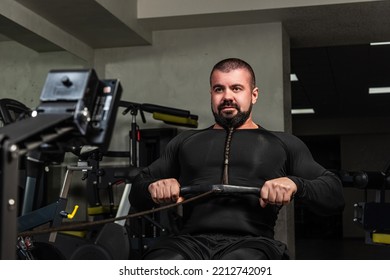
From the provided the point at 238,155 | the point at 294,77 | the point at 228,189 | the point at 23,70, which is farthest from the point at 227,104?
the point at 294,77

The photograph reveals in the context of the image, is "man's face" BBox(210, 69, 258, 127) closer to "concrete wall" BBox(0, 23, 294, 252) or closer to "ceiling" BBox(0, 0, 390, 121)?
"ceiling" BBox(0, 0, 390, 121)

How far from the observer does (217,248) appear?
156 cm

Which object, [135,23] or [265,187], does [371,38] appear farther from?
[265,187]

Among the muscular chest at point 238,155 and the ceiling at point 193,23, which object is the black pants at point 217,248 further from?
the ceiling at point 193,23

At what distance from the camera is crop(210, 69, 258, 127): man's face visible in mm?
1762

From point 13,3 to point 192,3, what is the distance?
1367 mm

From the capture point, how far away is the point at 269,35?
4812 mm

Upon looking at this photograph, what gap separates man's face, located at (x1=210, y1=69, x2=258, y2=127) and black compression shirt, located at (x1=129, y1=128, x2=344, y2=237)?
0.19 ft

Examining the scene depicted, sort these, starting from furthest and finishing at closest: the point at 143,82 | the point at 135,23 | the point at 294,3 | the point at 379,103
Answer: the point at 379,103, the point at 143,82, the point at 135,23, the point at 294,3

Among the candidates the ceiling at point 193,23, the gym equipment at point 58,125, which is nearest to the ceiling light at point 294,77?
the ceiling at point 193,23

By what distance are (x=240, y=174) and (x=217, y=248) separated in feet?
0.83
